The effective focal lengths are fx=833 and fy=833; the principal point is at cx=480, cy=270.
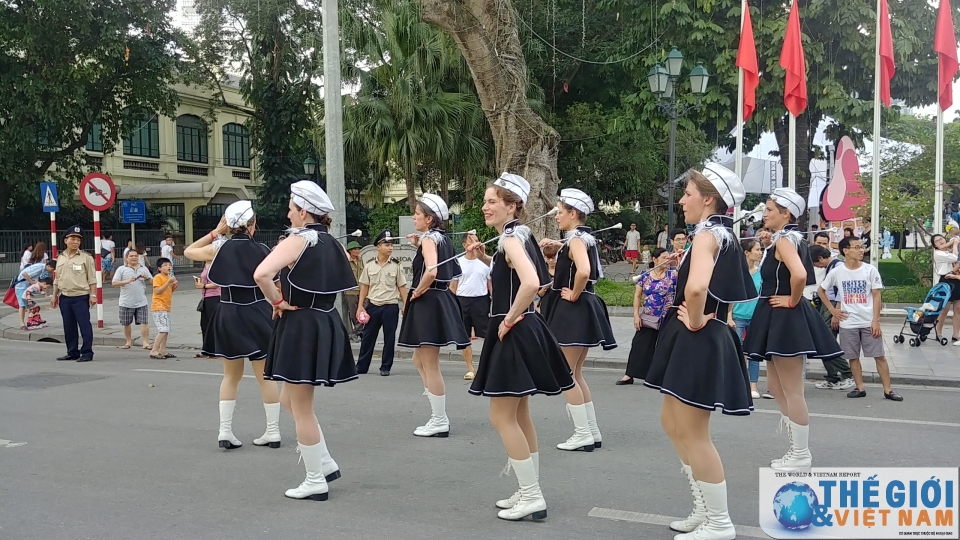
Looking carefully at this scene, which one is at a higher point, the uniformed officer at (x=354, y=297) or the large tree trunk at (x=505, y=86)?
the large tree trunk at (x=505, y=86)

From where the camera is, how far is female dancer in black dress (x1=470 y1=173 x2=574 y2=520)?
14.7ft

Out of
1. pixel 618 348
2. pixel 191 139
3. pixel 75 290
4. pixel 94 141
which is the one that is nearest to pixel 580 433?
pixel 618 348

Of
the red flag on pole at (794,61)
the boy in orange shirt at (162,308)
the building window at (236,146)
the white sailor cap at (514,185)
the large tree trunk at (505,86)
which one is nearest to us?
the white sailor cap at (514,185)

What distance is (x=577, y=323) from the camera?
6.27 metres

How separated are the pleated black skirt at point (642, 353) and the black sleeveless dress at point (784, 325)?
0.70m

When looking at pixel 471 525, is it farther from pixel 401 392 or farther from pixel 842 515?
pixel 401 392

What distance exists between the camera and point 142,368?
Answer: 10.8 m

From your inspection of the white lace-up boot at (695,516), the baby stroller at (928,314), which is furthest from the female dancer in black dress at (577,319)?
the baby stroller at (928,314)

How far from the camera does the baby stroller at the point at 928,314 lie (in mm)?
11211

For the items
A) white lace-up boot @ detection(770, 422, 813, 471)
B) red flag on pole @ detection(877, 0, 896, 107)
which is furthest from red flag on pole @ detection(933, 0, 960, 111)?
white lace-up boot @ detection(770, 422, 813, 471)

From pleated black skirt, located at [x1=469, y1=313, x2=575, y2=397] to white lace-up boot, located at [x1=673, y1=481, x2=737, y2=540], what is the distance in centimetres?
96

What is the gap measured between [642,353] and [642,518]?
4.45 ft

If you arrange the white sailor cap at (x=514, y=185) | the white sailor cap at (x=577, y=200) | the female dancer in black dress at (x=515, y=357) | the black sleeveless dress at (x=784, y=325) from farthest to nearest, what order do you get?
the white sailor cap at (x=577, y=200) → the black sleeveless dress at (x=784, y=325) → the white sailor cap at (x=514, y=185) → the female dancer in black dress at (x=515, y=357)

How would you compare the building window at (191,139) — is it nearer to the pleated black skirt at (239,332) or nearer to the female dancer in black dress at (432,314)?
the female dancer in black dress at (432,314)
